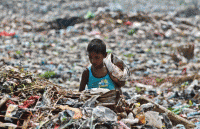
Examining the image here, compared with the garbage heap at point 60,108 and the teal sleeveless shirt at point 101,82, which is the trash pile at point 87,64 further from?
the teal sleeveless shirt at point 101,82

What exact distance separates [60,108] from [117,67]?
0.82 meters

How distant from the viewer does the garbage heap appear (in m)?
1.59

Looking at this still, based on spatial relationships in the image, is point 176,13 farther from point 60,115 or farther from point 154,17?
point 60,115

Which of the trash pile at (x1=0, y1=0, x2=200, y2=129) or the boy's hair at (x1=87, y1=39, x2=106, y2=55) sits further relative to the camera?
the boy's hair at (x1=87, y1=39, x2=106, y2=55)

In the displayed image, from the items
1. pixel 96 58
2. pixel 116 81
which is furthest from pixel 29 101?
pixel 116 81

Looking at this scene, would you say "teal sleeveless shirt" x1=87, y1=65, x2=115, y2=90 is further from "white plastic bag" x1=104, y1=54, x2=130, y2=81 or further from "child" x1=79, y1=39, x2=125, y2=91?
"white plastic bag" x1=104, y1=54, x2=130, y2=81

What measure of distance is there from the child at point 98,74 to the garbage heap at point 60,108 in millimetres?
369

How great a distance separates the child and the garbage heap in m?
0.37

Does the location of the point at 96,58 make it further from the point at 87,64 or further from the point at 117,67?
the point at 87,64

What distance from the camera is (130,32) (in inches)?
313

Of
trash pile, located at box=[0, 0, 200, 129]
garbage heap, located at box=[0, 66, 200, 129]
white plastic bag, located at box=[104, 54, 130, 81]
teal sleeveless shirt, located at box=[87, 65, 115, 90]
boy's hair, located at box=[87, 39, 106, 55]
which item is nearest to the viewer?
garbage heap, located at box=[0, 66, 200, 129]

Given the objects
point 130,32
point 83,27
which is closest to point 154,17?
point 130,32

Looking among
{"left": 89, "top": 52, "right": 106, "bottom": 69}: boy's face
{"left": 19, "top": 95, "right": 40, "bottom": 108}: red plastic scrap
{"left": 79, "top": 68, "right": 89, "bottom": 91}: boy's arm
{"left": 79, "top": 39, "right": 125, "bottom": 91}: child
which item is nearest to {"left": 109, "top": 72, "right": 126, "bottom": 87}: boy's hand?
{"left": 79, "top": 39, "right": 125, "bottom": 91}: child

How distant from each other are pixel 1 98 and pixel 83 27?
22.1 feet
